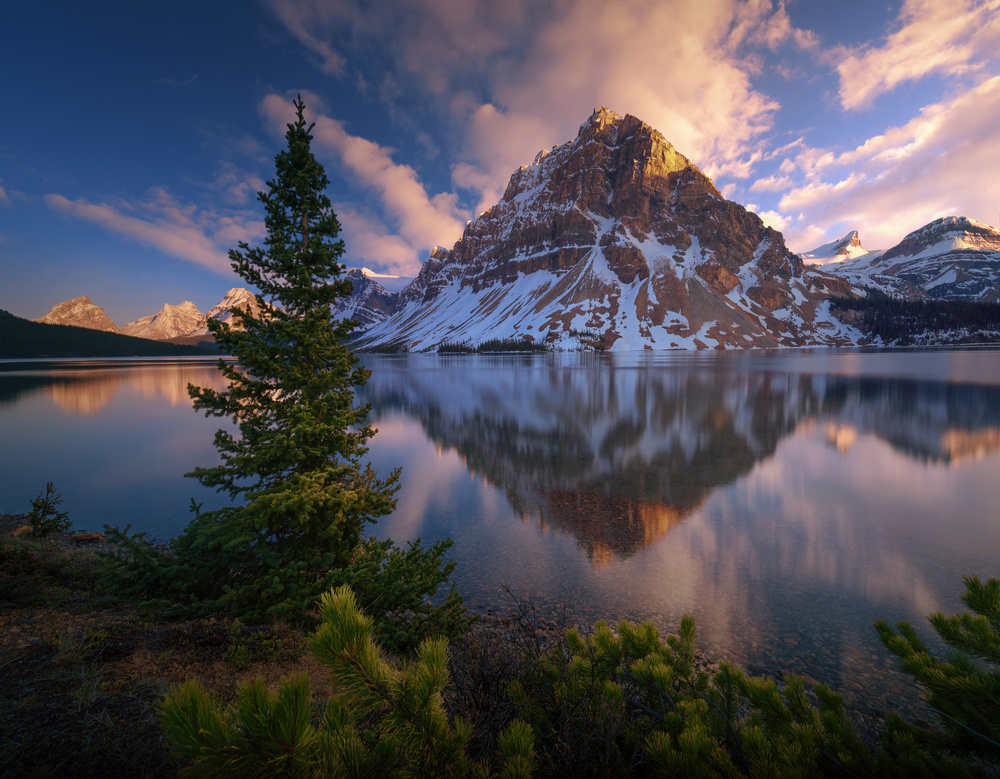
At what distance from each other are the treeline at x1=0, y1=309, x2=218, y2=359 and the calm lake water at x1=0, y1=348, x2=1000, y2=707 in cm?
18920

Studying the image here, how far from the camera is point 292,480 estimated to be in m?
6.94

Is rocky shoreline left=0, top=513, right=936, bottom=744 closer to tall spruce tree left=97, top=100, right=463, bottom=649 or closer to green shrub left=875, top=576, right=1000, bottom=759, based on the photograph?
tall spruce tree left=97, top=100, right=463, bottom=649

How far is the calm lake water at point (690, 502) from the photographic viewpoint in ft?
27.7

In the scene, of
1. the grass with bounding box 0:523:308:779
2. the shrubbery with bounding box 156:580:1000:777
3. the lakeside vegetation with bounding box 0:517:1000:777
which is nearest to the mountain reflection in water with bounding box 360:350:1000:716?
the lakeside vegetation with bounding box 0:517:1000:777

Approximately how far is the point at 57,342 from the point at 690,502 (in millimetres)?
246001

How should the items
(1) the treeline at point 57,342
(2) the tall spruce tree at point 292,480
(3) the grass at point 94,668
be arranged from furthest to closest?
(1) the treeline at point 57,342
(2) the tall spruce tree at point 292,480
(3) the grass at point 94,668

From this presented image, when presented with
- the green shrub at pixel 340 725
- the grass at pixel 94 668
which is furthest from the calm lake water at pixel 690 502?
the green shrub at pixel 340 725

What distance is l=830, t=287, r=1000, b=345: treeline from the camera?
17175cm

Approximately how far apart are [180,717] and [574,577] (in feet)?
30.3

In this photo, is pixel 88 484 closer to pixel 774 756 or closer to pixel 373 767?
pixel 373 767

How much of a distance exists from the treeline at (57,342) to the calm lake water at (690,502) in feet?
621

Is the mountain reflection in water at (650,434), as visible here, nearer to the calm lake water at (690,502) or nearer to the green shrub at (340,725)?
the calm lake water at (690,502)

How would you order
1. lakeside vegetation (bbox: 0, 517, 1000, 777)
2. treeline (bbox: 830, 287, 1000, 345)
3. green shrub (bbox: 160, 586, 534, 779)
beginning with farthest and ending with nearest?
treeline (bbox: 830, 287, 1000, 345)
lakeside vegetation (bbox: 0, 517, 1000, 777)
green shrub (bbox: 160, 586, 534, 779)

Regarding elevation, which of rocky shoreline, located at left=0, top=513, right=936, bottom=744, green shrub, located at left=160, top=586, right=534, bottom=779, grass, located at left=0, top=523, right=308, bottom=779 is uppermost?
green shrub, located at left=160, top=586, right=534, bottom=779
